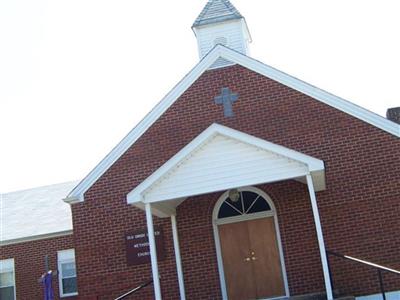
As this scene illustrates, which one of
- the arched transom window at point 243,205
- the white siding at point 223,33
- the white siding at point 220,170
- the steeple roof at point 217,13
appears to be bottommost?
the arched transom window at point 243,205

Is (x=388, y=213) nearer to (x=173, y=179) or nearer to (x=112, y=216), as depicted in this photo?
(x=173, y=179)

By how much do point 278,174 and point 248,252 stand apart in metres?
3.08

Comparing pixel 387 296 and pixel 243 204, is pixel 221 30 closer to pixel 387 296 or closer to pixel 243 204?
pixel 243 204

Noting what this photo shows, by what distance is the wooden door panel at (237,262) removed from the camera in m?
13.8

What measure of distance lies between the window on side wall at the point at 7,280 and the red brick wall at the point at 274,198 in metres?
8.20

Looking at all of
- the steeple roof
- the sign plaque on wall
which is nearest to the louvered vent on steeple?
the steeple roof

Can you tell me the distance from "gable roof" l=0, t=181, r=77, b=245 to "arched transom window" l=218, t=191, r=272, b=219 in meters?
8.72

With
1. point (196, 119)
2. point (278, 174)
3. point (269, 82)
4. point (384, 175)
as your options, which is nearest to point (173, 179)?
point (278, 174)

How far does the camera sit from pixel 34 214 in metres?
23.3

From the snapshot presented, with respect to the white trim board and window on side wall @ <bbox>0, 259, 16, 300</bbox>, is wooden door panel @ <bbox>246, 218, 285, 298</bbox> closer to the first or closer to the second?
the white trim board

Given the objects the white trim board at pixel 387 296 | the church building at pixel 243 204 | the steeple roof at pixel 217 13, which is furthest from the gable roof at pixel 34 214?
the white trim board at pixel 387 296

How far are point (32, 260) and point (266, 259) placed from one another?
11.0 meters

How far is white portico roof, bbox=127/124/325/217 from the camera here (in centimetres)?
1168

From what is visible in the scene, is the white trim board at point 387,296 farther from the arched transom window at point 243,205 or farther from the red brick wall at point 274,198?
the arched transom window at point 243,205
